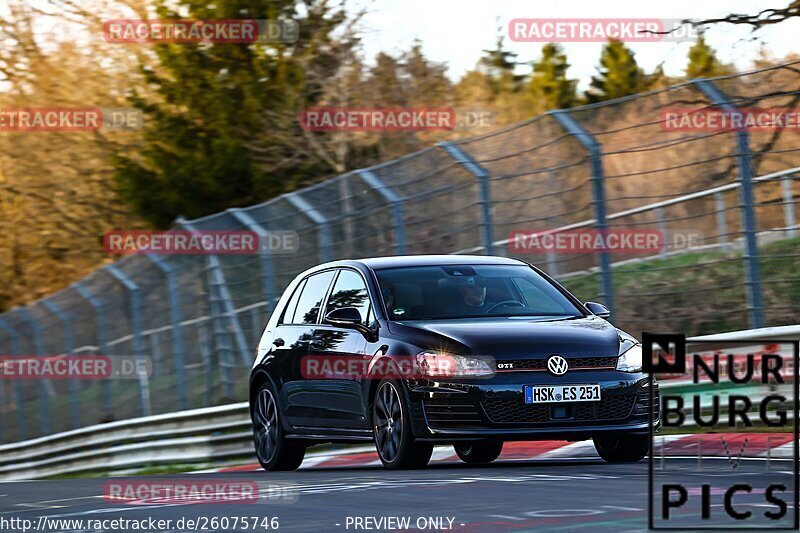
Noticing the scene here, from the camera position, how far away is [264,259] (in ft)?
62.2

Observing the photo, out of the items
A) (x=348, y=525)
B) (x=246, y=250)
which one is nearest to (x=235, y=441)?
(x=246, y=250)

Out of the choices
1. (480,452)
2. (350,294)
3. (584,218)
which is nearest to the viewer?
(350,294)

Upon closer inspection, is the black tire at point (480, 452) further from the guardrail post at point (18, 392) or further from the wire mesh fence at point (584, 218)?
the guardrail post at point (18, 392)

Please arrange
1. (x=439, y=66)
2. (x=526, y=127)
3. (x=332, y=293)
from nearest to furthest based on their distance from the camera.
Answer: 1. (x=332, y=293)
2. (x=526, y=127)
3. (x=439, y=66)

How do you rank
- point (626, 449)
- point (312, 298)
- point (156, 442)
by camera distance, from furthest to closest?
1. point (156, 442)
2. point (312, 298)
3. point (626, 449)

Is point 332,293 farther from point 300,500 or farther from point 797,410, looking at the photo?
point 797,410

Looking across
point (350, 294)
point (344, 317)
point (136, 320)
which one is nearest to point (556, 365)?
point (344, 317)

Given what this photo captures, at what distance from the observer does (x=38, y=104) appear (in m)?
48.5

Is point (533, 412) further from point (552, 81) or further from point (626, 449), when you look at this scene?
point (552, 81)

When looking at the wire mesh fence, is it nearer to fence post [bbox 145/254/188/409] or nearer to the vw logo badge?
fence post [bbox 145/254/188/409]

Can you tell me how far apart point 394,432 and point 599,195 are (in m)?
3.90

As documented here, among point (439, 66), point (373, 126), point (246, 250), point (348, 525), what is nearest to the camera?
point (348, 525)

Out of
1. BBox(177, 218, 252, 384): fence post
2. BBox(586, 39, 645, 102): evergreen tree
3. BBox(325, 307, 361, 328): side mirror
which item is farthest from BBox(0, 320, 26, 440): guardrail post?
BBox(586, 39, 645, 102): evergreen tree

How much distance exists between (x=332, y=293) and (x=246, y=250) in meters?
6.83
